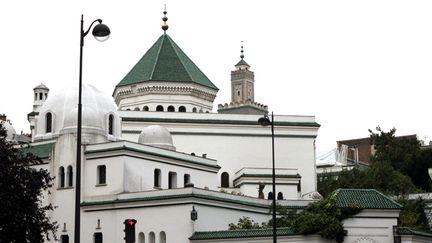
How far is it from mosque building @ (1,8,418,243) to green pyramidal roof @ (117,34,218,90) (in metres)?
0.11

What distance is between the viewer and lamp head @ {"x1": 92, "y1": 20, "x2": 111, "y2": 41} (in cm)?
3231

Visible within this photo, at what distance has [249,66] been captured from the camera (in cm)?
12719

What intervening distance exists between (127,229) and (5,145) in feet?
48.5

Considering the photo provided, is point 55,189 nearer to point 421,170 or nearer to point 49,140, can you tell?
point 49,140

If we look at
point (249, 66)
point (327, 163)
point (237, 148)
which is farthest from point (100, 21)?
point (249, 66)

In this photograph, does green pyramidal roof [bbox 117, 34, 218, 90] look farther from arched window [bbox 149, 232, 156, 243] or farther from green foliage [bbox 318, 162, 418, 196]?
arched window [bbox 149, 232, 156, 243]

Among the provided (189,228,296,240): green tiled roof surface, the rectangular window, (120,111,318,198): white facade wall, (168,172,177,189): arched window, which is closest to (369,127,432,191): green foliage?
(120,111,318,198): white facade wall

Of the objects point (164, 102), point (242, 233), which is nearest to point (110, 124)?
point (242, 233)

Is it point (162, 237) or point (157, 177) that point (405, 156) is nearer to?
point (157, 177)

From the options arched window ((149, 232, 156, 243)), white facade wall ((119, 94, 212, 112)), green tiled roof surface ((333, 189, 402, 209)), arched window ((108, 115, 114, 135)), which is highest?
white facade wall ((119, 94, 212, 112))

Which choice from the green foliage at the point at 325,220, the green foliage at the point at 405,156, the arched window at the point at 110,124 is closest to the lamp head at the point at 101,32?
the green foliage at the point at 325,220

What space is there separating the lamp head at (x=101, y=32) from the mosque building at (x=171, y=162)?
2374 centimetres

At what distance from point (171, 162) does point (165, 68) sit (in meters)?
24.8

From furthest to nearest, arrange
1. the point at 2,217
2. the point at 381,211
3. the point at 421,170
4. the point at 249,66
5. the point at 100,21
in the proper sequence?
the point at 249,66, the point at 421,170, the point at 381,211, the point at 2,217, the point at 100,21
